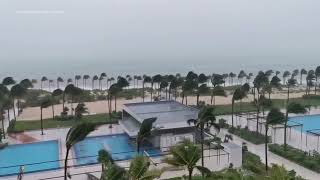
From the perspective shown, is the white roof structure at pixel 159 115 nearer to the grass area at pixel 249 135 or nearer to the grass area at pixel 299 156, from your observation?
the grass area at pixel 249 135

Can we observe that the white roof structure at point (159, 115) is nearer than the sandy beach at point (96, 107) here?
Yes

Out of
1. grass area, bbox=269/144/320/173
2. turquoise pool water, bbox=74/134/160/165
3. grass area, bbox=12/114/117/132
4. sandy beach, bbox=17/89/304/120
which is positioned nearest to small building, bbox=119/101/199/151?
turquoise pool water, bbox=74/134/160/165

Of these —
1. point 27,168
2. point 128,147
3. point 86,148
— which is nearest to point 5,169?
point 27,168

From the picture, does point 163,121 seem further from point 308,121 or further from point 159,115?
point 308,121

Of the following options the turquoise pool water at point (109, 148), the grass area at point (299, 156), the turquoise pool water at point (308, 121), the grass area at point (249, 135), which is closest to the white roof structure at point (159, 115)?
the turquoise pool water at point (109, 148)

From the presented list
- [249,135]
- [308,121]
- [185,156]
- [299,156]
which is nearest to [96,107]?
[249,135]

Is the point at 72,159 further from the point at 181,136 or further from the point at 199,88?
the point at 199,88
